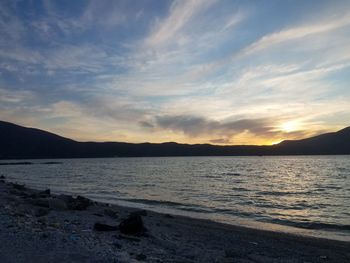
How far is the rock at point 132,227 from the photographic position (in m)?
14.2

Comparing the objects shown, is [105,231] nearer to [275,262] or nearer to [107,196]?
[275,262]

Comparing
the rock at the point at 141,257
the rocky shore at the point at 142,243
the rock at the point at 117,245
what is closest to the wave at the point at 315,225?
the rocky shore at the point at 142,243

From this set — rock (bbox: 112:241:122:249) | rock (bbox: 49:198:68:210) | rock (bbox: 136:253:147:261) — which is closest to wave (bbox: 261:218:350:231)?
rock (bbox: 49:198:68:210)

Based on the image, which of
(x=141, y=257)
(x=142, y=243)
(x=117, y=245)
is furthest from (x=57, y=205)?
(x=141, y=257)

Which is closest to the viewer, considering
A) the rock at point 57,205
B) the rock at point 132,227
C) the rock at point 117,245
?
the rock at point 117,245

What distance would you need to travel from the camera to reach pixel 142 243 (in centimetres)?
1277

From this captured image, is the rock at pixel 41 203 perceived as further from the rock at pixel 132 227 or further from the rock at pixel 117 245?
the rock at pixel 117 245

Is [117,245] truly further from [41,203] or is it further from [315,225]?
[315,225]

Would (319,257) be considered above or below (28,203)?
below

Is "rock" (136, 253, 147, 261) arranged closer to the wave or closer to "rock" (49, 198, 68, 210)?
"rock" (49, 198, 68, 210)

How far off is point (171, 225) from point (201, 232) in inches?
77.1

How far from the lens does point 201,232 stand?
60.8 feet

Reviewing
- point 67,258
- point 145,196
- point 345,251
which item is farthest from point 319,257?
point 145,196

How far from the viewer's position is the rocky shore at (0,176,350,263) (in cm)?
1008
